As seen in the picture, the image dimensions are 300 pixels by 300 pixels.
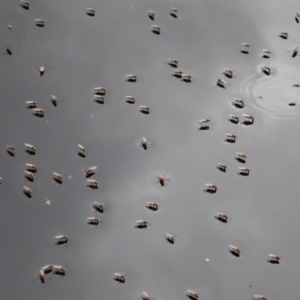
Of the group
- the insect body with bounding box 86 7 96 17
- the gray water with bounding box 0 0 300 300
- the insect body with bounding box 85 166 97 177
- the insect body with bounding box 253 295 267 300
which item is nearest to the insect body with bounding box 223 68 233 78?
the gray water with bounding box 0 0 300 300

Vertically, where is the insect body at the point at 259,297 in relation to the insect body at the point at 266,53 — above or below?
below

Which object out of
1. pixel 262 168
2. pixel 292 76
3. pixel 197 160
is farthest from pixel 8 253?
pixel 292 76

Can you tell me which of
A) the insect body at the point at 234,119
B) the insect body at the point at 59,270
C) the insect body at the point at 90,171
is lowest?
the insect body at the point at 59,270

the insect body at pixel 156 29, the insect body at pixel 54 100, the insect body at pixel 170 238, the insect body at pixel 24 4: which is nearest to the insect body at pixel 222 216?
the insect body at pixel 170 238

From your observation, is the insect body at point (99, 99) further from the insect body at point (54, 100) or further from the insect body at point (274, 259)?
the insect body at point (274, 259)

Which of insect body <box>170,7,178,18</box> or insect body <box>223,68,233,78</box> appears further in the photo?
insect body <box>170,7,178,18</box>

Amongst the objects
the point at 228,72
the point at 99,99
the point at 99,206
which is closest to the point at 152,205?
the point at 99,206

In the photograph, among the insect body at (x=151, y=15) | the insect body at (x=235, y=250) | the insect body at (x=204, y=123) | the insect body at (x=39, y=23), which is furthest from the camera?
the insect body at (x=151, y=15)

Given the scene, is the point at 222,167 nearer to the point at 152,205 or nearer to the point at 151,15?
the point at 152,205

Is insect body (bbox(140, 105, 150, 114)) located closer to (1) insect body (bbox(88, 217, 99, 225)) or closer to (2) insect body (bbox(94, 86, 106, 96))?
(2) insect body (bbox(94, 86, 106, 96))
